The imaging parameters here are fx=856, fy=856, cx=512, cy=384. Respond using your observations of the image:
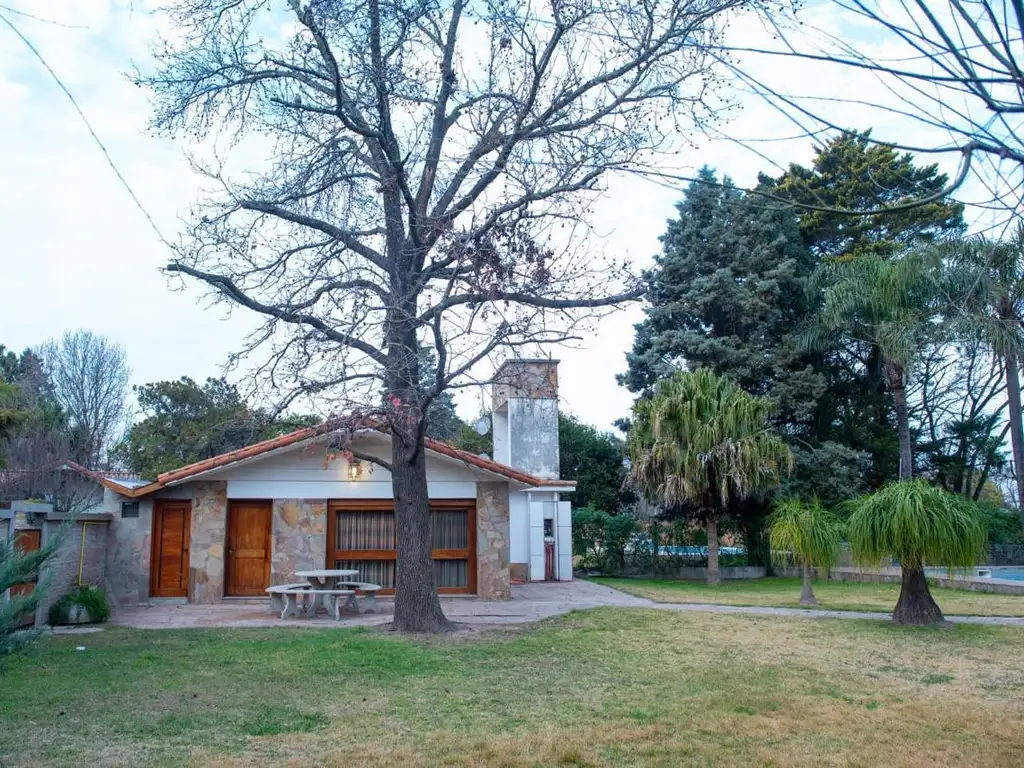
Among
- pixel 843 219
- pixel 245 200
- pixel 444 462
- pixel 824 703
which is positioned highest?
pixel 843 219

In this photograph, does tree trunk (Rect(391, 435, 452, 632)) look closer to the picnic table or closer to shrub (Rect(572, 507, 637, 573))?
the picnic table

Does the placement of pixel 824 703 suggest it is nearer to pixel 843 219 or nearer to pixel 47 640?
pixel 47 640

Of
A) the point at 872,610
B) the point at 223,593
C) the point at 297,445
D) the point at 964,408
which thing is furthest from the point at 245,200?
the point at 964,408

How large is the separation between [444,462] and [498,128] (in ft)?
27.3

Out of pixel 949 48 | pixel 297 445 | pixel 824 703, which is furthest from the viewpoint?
pixel 297 445

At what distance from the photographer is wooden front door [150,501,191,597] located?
17750 millimetres

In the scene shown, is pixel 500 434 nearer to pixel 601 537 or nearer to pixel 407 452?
pixel 601 537

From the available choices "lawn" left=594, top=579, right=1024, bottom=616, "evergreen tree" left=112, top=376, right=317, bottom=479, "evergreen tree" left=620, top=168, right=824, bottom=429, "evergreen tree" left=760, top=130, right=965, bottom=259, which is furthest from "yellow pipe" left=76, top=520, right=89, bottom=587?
"evergreen tree" left=760, top=130, right=965, bottom=259

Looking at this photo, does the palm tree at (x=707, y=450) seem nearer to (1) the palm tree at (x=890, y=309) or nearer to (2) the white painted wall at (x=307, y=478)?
(1) the palm tree at (x=890, y=309)

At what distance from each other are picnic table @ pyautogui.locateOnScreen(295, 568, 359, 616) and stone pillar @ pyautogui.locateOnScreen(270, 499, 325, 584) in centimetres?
93

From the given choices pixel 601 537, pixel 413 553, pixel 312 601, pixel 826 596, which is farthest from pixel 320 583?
pixel 601 537

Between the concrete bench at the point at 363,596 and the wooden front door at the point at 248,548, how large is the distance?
2.68m

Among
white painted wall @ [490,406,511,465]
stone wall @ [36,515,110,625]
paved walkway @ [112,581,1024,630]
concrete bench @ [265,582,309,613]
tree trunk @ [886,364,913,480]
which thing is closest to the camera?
stone wall @ [36,515,110,625]

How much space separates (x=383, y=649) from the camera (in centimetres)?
1073
